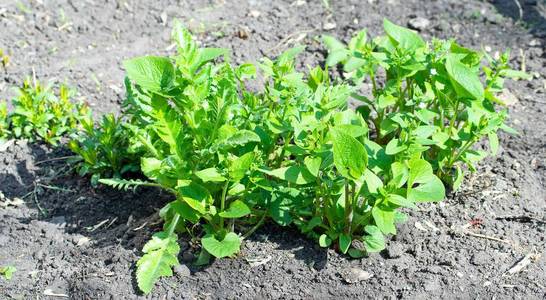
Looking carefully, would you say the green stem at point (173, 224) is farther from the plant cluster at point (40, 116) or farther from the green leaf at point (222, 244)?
the plant cluster at point (40, 116)

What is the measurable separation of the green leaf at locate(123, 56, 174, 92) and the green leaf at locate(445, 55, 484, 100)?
1203 millimetres

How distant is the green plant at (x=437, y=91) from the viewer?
336cm

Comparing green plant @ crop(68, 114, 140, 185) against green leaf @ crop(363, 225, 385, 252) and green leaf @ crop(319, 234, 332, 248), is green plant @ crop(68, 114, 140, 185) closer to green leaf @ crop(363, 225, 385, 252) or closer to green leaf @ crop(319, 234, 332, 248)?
green leaf @ crop(319, 234, 332, 248)

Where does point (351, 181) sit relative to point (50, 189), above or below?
above

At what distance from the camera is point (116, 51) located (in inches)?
195

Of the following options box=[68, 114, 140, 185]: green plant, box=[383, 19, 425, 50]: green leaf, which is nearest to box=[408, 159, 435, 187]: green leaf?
box=[383, 19, 425, 50]: green leaf

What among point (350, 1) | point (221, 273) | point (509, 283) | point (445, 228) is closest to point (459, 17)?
point (350, 1)

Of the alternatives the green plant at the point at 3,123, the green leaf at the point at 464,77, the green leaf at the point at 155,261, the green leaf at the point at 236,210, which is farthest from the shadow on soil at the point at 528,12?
the green plant at the point at 3,123

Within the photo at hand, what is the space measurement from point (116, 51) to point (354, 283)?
8.19ft

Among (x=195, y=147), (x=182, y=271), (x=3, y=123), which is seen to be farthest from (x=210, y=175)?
(x=3, y=123)

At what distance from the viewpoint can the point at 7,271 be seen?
3326 millimetres

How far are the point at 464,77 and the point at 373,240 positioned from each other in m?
0.81

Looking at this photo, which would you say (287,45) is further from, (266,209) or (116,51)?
(266,209)

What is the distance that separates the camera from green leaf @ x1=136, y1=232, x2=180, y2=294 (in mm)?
3096
